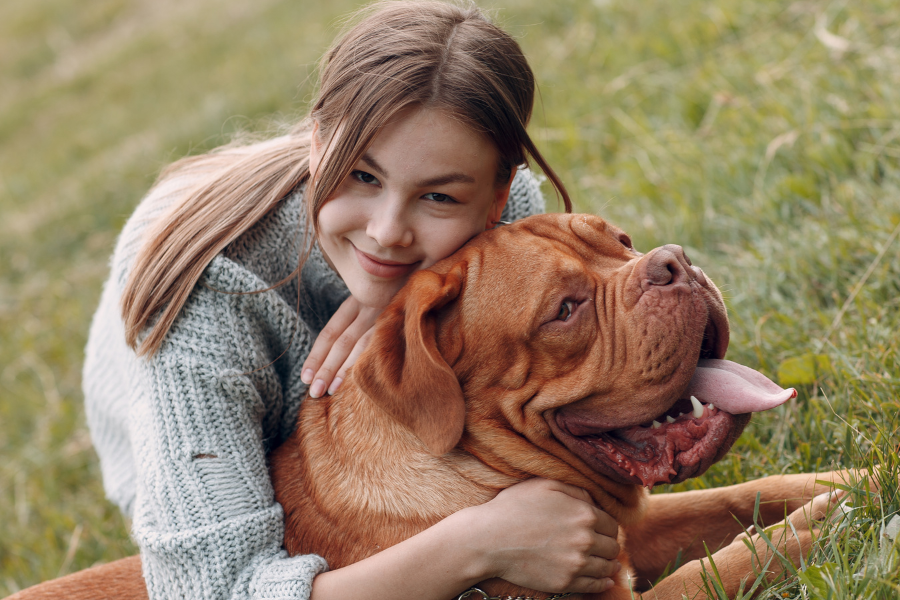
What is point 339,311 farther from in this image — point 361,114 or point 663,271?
point 663,271

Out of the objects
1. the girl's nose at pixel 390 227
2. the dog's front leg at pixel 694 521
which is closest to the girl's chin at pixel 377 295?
the girl's nose at pixel 390 227

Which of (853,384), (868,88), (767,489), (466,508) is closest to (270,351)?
(466,508)

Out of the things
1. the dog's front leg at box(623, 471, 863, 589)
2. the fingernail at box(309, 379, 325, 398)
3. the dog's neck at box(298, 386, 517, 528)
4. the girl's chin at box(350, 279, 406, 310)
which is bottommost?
the dog's front leg at box(623, 471, 863, 589)

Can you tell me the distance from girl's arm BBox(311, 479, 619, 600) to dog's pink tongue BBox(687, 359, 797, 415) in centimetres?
59

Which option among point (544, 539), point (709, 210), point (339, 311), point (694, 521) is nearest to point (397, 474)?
point (544, 539)

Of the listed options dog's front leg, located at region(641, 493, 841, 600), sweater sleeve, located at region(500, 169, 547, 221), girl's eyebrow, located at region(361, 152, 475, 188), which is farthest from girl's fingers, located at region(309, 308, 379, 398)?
dog's front leg, located at region(641, 493, 841, 600)

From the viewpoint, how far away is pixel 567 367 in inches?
108

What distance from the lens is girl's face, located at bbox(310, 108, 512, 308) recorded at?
2932 mm

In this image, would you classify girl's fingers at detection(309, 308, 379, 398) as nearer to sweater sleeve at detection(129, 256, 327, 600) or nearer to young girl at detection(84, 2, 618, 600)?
young girl at detection(84, 2, 618, 600)

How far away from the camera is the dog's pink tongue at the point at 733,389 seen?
2609 mm

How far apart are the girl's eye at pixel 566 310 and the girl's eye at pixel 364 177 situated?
890 mm

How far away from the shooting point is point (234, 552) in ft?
9.59

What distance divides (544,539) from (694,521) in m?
0.84

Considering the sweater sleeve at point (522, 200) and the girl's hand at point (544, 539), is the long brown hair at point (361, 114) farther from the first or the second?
the girl's hand at point (544, 539)
